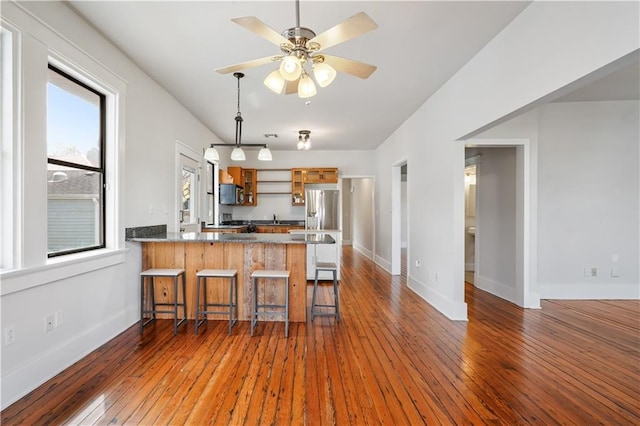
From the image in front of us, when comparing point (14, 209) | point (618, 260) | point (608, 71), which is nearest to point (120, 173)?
point (14, 209)

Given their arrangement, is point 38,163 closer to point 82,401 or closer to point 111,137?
point 111,137

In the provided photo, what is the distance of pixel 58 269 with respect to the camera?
2.17 meters

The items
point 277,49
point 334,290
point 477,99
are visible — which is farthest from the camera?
point 334,290

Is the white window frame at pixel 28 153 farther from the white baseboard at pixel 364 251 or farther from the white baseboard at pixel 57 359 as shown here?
the white baseboard at pixel 364 251

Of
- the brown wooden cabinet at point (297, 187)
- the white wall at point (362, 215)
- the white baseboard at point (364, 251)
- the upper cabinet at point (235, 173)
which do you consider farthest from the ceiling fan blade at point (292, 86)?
the white baseboard at point (364, 251)

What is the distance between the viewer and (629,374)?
7.34ft

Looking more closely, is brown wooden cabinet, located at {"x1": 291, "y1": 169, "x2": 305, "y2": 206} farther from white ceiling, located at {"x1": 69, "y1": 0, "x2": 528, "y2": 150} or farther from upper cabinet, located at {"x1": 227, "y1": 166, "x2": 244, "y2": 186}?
white ceiling, located at {"x1": 69, "y1": 0, "x2": 528, "y2": 150}

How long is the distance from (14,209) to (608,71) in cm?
370

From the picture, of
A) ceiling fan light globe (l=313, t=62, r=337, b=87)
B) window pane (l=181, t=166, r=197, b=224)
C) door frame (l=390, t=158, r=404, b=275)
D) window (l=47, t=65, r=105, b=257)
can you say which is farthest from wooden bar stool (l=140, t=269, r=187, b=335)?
door frame (l=390, t=158, r=404, b=275)

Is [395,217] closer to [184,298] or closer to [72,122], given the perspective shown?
[184,298]

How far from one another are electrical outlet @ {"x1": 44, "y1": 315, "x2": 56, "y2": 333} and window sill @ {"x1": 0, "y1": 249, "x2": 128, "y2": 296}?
267 millimetres

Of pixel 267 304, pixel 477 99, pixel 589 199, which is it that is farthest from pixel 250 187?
pixel 589 199

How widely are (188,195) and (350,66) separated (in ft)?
12.0

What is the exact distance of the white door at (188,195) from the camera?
4277 mm
